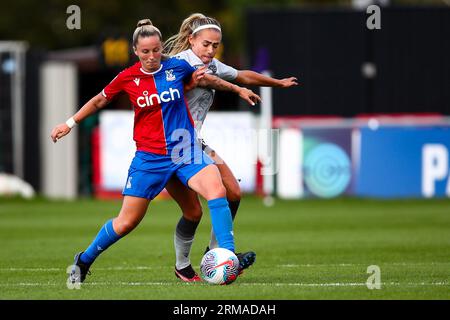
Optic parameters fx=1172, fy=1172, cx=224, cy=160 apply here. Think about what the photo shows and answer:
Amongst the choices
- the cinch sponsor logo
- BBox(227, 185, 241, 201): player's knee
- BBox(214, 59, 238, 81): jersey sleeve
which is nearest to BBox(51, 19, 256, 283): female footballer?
the cinch sponsor logo

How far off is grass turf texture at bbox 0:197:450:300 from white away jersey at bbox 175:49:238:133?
1.42 metres

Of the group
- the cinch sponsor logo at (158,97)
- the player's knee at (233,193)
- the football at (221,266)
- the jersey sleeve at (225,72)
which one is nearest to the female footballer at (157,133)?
the cinch sponsor logo at (158,97)

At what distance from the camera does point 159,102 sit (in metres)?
9.29

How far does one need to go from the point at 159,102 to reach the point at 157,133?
26 cm

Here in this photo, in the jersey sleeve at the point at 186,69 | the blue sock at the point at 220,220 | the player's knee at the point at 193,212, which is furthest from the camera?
the player's knee at the point at 193,212

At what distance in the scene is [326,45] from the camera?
94.5ft

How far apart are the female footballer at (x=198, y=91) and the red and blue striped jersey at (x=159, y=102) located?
266 mm

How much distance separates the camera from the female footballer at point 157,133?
9219mm

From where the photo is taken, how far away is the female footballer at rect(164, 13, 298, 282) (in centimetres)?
962

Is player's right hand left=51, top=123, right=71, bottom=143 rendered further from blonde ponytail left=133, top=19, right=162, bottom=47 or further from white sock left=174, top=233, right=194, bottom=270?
white sock left=174, top=233, right=194, bottom=270

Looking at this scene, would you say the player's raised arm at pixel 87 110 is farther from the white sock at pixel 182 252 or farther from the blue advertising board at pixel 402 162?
the blue advertising board at pixel 402 162

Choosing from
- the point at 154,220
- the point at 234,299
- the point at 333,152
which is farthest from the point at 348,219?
the point at 234,299

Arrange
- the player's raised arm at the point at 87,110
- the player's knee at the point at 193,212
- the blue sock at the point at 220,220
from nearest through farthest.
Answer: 1. the blue sock at the point at 220,220
2. the player's raised arm at the point at 87,110
3. the player's knee at the point at 193,212
